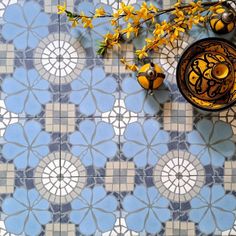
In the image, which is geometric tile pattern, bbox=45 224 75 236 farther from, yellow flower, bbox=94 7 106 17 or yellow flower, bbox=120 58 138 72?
yellow flower, bbox=94 7 106 17

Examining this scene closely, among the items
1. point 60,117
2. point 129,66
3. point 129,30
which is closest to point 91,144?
point 60,117

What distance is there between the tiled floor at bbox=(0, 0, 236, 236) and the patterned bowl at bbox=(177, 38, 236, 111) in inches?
3.4

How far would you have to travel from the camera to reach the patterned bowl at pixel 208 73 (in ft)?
4.22

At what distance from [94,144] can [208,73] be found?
1.50 feet

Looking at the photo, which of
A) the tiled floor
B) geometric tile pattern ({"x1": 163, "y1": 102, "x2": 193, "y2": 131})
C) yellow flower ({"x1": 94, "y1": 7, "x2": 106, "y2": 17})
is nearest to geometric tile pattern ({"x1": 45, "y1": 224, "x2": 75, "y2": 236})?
the tiled floor

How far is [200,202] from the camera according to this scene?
1.39 m

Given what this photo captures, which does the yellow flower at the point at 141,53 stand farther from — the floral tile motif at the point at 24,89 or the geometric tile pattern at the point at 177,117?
the floral tile motif at the point at 24,89

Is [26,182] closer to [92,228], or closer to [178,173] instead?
[92,228]

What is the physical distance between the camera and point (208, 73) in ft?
4.24

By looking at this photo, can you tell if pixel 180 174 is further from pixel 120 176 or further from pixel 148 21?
pixel 148 21

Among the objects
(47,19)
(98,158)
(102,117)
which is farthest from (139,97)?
(47,19)

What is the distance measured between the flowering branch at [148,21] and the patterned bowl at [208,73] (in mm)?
86

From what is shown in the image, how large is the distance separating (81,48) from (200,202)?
2.25 feet

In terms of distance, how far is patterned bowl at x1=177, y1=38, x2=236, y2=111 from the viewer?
50.7 inches
